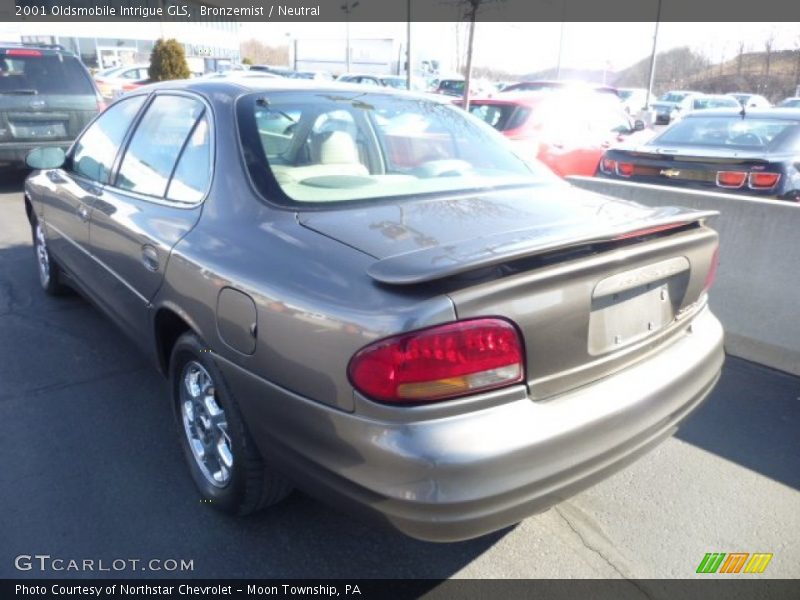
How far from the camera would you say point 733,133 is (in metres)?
6.83

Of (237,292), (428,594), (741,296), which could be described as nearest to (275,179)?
(237,292)

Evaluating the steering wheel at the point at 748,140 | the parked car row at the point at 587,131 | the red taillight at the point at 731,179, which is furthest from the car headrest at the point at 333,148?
the steering wheel at the point at 748,140

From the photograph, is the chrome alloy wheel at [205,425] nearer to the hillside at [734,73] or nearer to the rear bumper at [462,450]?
the rear bumper at [462,450]

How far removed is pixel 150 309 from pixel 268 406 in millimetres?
1062

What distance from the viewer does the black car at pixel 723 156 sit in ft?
18.2

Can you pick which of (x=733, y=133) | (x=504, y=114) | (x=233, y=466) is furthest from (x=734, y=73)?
(x=233, y=466)

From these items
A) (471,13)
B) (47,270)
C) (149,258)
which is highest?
(471,13)

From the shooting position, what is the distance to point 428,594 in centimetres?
221

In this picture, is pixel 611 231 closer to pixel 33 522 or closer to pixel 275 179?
pixel 275 179

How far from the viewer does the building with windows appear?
39156mm

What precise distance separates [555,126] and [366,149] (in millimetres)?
5667

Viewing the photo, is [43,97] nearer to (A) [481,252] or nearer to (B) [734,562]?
(A) [481,252]

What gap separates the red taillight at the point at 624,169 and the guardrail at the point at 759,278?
2.17 metres

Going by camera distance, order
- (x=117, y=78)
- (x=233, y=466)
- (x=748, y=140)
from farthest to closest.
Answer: (x=117, y=78) < (x=748, y=140) < (x=233, y=466)
